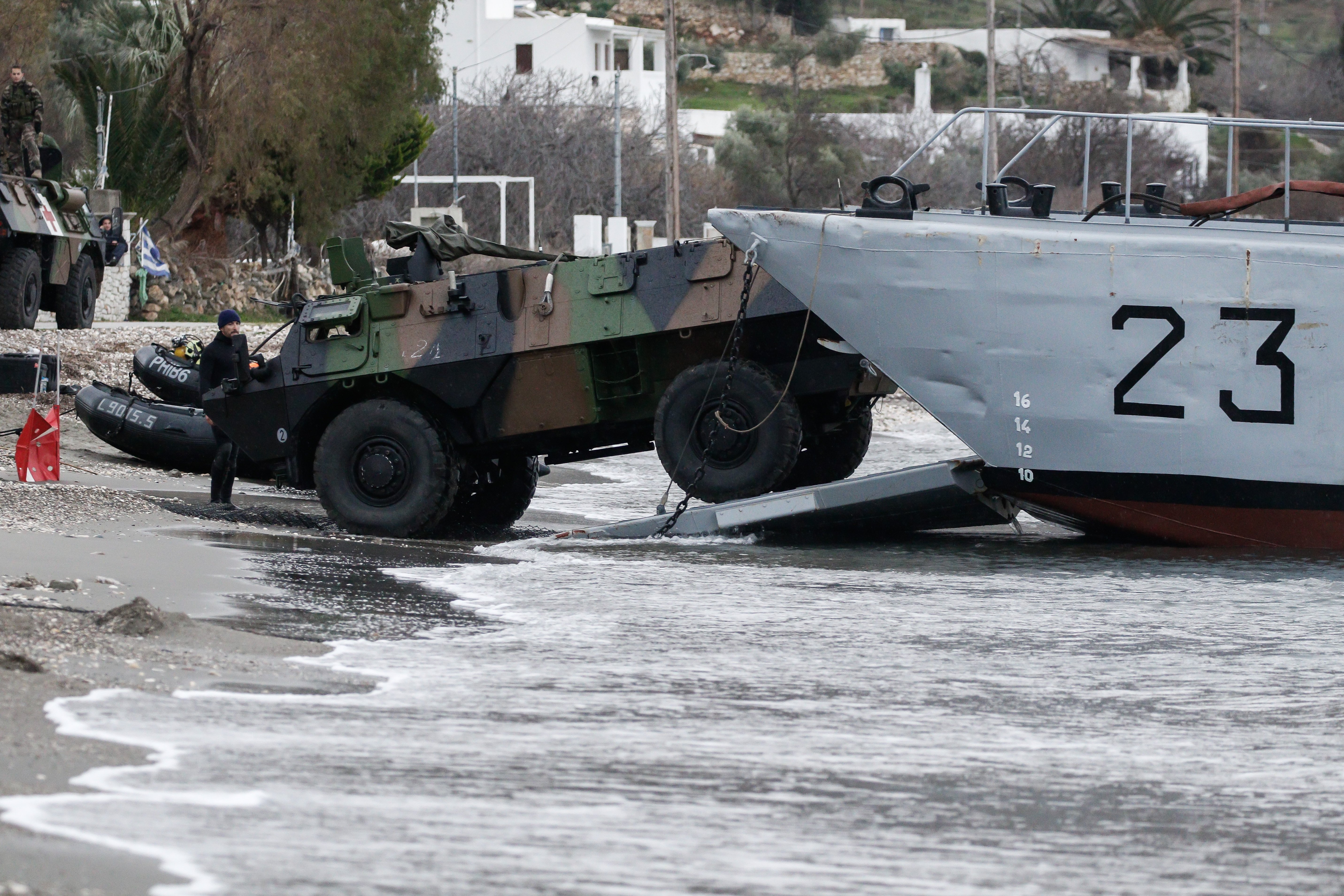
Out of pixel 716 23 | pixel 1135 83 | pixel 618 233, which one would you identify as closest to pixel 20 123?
pixel 618 233

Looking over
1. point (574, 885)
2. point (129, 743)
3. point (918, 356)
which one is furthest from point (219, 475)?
point (574, 885)

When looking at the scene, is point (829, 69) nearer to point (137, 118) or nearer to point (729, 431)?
point (137, 118)

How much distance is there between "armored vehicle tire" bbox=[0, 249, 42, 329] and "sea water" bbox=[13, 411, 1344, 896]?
1145 centimetres

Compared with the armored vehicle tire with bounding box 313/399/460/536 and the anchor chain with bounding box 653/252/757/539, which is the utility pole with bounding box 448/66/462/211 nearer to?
the armored vehicle tire with bounding box 313/399/460/536

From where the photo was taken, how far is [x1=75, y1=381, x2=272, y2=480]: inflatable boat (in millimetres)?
14820

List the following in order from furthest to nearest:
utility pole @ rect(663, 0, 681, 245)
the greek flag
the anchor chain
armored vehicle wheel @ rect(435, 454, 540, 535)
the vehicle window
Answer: the greek flag < utility pole @ rect(663, 0, 681, 245) < armored vehicle wheel @ rect(435, 454, 540, 535) < the vehicle window < the anchor chain

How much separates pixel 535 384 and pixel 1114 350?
11.4 ft

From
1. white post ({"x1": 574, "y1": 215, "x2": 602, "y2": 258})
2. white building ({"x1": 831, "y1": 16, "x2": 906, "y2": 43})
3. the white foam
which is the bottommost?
the white foam

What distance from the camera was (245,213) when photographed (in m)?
34.1

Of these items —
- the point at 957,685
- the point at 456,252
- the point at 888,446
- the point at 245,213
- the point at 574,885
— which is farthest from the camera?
the point at 245,213

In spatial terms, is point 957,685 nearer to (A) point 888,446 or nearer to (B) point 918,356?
(B) point 918,356

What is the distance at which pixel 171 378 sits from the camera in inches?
639

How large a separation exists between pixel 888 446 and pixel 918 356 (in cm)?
1044

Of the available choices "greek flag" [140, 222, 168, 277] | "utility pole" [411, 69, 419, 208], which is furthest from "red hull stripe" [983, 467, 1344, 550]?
"utility pole" [411, 69, 419, 208]
